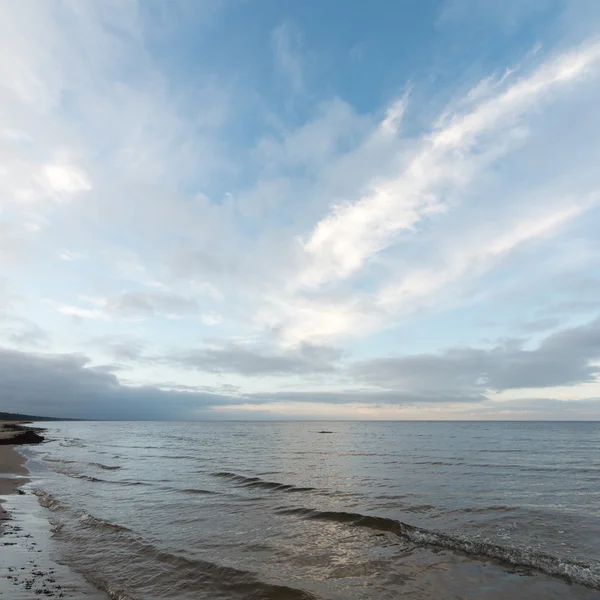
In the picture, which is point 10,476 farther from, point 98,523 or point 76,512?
point 98,523

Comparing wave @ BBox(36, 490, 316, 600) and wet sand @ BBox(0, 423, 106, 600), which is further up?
wet sand @ BBox(0, 423, 106, 600)

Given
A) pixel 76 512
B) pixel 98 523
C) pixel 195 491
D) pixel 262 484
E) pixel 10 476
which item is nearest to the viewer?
pixel 98 523

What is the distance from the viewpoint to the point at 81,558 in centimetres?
1139

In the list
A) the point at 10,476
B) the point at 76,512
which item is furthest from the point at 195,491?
the point at 10,476

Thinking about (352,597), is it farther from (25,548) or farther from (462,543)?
(25,548)

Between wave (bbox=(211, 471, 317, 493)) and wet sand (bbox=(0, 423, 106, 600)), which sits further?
wave (bbox=(211, 471, 317, 493))

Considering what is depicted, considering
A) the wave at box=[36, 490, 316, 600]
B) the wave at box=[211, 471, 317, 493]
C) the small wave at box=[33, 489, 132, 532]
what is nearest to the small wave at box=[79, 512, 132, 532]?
the small wave at box=[33, 489, 132, 532]

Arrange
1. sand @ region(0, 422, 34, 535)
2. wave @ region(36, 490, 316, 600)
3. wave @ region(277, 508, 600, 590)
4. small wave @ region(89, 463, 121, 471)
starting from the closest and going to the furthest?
wave @ region(36, 490, 316, 600)
wave @ region(277, 508, 600, 590)
sand @ region(0, 422, 34, 535)
small wave @ region(89, 463, 121, 471)

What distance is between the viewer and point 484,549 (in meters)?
12.3

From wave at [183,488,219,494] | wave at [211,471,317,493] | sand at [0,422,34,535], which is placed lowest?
sand at [0,422,34,535]

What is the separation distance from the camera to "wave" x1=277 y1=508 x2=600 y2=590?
10498 mm

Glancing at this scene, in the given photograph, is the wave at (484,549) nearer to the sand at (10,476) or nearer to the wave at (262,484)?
the wave at (262,484)

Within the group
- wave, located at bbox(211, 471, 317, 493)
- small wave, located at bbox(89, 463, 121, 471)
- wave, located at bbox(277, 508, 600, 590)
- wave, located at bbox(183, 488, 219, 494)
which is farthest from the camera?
small wave, located at bbox(89, 463, 121, 471)

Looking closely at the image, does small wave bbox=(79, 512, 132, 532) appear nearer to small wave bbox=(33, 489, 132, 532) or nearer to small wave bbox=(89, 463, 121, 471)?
small wave bbox=(33, 489, 132, 532)
